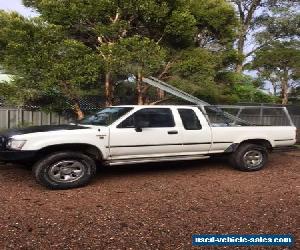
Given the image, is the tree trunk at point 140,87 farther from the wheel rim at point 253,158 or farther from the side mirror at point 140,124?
the wheel rim at point 253,158

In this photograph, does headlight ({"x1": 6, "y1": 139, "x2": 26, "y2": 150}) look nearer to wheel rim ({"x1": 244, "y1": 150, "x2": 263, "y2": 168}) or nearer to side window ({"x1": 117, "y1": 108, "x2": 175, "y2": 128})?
side window ({"x1": 117, "y1": 108, "x2": 175, "y2": 128})

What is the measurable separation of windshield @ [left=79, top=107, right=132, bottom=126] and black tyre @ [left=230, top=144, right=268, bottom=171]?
8.79 ft

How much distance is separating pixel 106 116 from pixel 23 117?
7.70 metres

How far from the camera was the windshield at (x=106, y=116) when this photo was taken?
793 cm

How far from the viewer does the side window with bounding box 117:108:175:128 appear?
25.9 ft

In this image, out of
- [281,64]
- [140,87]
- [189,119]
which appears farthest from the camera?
[281,64]

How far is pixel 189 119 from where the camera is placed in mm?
8594

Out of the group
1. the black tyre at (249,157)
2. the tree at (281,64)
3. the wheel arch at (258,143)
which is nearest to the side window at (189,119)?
the wheel arch at (258,143)

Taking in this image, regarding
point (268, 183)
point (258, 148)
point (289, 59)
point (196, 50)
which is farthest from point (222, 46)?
point (289, 59)

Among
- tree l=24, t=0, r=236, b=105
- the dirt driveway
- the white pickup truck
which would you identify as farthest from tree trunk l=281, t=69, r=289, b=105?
the dirt driveway

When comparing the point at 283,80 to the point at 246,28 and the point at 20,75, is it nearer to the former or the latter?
the point at 246,28

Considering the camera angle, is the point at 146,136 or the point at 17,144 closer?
the point at 17,144

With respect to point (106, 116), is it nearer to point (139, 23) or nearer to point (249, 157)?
point (249, 157)

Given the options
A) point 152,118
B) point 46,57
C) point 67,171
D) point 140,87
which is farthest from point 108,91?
point 67,171
